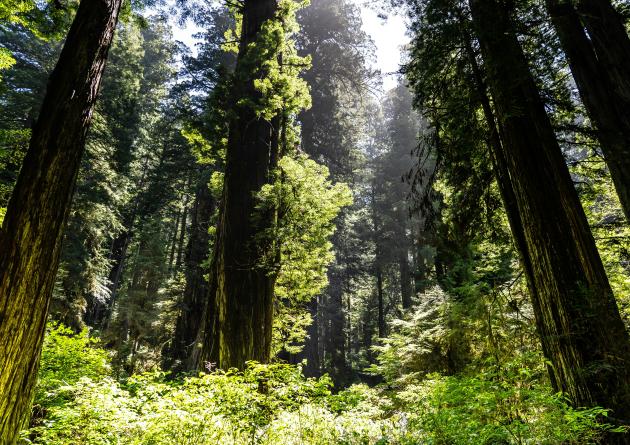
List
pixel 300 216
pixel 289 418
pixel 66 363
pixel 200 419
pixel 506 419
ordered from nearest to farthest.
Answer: pixel 200 419, pixel 506 419, pixel 289 418, pixel 66 363, pixel 300 216

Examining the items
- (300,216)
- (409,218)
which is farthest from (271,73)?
(409,218)

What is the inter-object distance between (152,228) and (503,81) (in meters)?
20.0

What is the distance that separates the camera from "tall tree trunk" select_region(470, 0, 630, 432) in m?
3.45

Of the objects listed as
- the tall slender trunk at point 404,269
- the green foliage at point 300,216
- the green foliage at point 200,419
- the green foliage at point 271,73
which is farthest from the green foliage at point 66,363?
the tall slender trunk at point 404,269

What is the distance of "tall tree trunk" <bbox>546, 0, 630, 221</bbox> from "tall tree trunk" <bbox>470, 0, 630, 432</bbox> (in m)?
1.16

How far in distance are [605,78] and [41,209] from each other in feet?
26.1

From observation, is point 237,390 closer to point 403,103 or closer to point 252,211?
point 252,211

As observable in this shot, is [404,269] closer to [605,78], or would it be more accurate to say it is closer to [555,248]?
[605,78]

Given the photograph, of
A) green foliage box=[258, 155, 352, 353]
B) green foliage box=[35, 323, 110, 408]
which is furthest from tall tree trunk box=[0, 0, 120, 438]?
green foliage box=[258, 155, 352, 353]

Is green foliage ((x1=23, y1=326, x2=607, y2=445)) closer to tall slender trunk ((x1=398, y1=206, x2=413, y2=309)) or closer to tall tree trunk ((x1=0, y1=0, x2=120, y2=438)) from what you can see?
tall tree trunk ((x1=0, y1=0, x2=120, y2=438))

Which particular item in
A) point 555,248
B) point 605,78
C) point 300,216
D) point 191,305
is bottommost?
point 555,248

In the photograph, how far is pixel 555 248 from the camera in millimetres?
3953

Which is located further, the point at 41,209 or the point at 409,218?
the point at 409,218

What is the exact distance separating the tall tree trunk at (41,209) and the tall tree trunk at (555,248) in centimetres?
470
